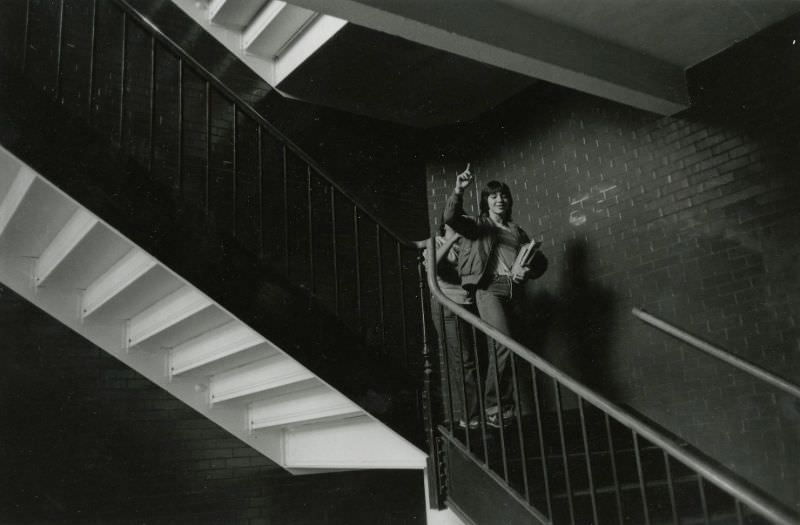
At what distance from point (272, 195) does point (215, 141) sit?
1.98 ft

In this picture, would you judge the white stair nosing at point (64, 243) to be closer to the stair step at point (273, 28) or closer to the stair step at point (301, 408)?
the stair step at point (301, 408)

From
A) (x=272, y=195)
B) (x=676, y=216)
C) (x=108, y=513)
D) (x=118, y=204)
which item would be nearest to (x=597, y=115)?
(x=676, y=216)

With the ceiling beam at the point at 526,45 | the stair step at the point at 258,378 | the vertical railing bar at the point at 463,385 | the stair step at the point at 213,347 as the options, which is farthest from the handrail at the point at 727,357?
the stair step at the point at 213,347

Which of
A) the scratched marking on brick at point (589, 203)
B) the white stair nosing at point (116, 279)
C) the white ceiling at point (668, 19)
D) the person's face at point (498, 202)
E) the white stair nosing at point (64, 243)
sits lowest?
the white stair nosing at point (116, 279)

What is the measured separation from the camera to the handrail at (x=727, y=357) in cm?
336

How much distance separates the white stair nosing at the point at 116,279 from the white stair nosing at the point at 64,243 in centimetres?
27

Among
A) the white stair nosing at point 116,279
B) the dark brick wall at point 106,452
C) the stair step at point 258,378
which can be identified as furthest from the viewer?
the dark brick wall at point 106,452

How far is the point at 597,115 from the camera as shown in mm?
5363

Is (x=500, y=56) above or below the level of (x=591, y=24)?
below

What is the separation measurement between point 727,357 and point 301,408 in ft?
8.21

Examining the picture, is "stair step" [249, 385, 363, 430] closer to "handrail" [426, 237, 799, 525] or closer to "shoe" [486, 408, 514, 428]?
"shoe" [486, 408, 514, 428]

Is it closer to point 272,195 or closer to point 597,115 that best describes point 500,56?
point 597,115

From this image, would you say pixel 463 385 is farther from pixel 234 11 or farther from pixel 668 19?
pixel 234 11

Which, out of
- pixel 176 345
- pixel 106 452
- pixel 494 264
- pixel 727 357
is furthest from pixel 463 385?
pixel 106 452
